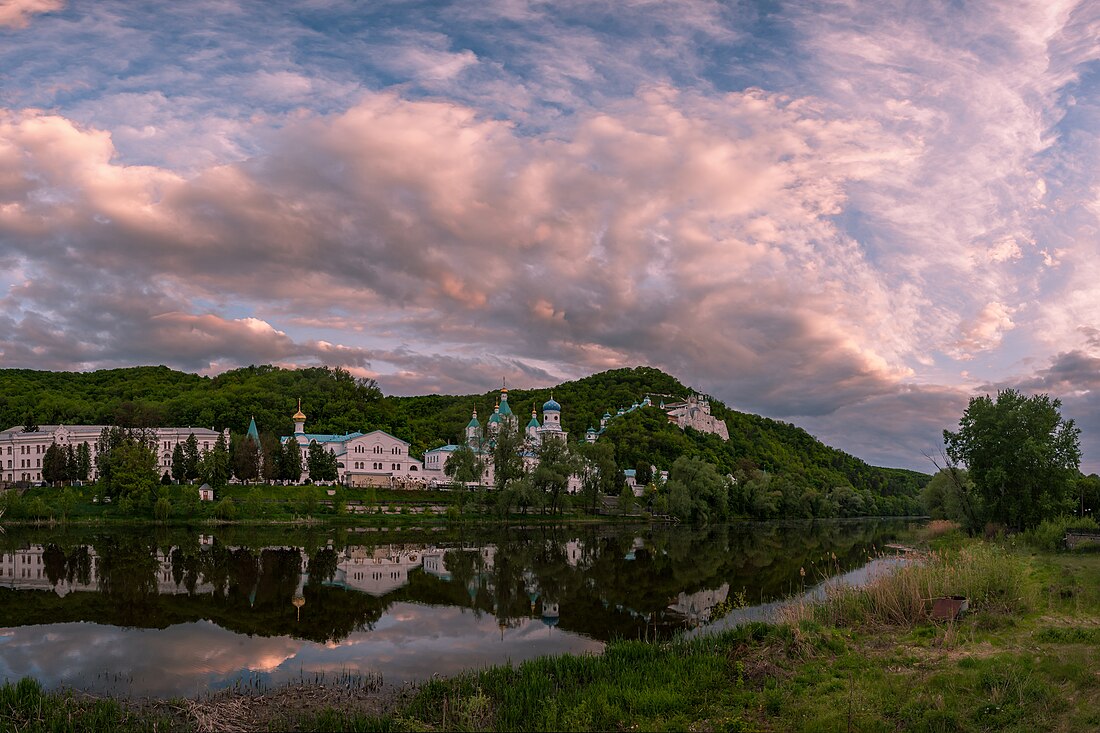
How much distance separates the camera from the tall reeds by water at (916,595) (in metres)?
17.4

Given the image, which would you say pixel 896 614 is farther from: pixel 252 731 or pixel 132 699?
pixel 132 699

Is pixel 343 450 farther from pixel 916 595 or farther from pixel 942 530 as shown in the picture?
pixel 916 595

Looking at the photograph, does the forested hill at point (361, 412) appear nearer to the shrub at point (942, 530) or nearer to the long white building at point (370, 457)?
the long white building at point (370, 457)

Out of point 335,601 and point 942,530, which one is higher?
point 335,601

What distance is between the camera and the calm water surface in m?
16.8

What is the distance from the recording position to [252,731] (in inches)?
437

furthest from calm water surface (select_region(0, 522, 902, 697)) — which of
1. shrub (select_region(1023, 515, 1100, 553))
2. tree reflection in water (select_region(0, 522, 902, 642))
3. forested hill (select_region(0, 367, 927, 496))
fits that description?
forested hill (select_region(0, 367, 927, 496))

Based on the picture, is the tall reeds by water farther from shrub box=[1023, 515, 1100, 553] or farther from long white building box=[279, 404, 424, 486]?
long white building box=[279, 404, 424, 486]

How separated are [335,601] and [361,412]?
315 feet

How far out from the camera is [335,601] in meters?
25.2

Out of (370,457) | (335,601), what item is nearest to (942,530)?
(335,601)

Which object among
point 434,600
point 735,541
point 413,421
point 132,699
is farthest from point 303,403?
point 132,699

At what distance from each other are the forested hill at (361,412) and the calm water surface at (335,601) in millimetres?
61854

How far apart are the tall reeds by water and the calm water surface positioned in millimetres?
3495
